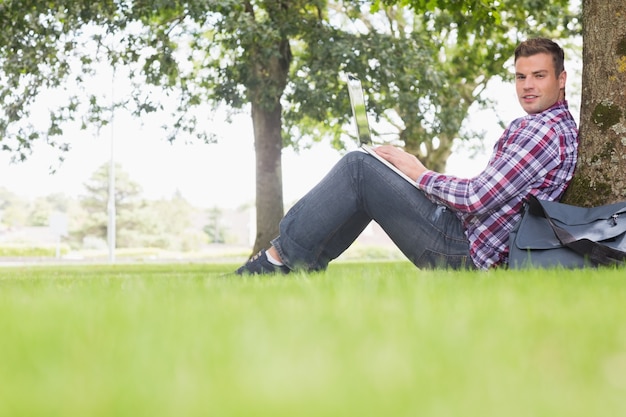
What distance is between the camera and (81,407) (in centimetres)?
134

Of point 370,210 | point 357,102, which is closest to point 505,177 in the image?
point 370,210

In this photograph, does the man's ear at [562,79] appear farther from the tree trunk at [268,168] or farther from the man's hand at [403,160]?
the tree trunk at [268,168]

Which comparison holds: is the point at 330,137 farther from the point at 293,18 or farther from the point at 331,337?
the point at 331,337

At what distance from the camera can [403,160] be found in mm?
4613

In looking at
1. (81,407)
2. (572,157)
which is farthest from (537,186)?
(81,407)

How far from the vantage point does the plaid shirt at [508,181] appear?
4.35m

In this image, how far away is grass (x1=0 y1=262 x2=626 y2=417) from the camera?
4.48 ft

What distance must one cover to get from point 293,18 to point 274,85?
4.19 ft

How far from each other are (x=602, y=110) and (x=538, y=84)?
0.84m

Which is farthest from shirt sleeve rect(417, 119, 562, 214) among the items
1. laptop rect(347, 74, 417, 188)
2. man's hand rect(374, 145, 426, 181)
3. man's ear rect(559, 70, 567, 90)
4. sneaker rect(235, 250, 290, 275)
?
sneaker rect(235, 250, 290, 275)

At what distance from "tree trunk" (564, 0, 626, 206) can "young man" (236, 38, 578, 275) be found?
342 mm

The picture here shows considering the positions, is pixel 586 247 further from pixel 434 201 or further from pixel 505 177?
pixel 434 201

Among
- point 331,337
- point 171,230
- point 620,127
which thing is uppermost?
point 620,127

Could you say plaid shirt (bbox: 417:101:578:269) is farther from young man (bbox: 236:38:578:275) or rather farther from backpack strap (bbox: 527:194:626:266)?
backpack strap (bbox: 527:194:626:266)
